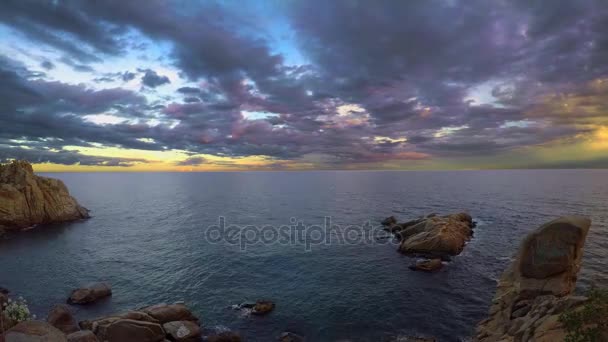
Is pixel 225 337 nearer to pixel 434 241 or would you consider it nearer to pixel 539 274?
pixel 539 274

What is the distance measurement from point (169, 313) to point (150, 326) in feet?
12.3

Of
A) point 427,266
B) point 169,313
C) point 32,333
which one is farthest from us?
point 427,266

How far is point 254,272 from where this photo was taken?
47.3 meters

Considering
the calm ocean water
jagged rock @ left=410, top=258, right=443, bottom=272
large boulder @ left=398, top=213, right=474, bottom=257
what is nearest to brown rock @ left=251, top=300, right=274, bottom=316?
the calm ocean water

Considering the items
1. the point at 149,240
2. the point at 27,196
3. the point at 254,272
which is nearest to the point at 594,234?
the point at 254,272

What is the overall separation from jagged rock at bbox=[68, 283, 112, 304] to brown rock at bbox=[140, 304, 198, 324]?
37.8 ft

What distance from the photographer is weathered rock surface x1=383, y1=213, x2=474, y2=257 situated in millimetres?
53500

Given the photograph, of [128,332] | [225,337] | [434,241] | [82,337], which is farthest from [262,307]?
[434,241]

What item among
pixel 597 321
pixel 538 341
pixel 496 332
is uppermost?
pixel 597 321

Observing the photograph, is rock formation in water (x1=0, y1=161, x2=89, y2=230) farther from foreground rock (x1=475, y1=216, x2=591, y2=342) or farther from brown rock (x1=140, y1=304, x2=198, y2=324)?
foreground rock (x1=475, y1=216, x2=591, y2=342)

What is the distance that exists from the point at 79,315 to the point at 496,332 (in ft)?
142

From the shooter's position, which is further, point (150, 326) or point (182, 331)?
→ point (182, 331)

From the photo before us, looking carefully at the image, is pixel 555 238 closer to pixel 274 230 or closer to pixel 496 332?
pixel 496 332

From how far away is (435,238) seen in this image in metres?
54.5
